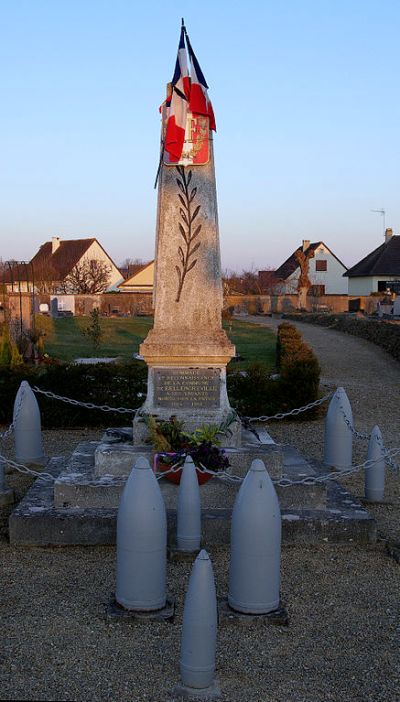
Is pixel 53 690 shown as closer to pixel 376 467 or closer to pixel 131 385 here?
pixel 376 467

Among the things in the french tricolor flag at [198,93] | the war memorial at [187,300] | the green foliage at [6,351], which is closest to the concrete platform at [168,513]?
the war memorial at [187,300]

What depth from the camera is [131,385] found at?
36.7ft

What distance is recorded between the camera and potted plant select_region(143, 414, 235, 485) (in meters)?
5.78

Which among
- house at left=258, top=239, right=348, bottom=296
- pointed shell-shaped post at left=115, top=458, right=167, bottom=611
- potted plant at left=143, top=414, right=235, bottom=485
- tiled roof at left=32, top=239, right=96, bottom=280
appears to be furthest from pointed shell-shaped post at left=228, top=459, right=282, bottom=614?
house at left=258, top=239, right=348, bottom=296

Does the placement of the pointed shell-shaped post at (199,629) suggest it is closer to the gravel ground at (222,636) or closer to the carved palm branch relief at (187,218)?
the gravel ground at (222,636)

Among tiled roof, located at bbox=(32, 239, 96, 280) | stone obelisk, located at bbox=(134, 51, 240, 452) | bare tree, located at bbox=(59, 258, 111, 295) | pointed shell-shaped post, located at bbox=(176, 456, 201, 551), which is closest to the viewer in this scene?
pointed shell-shaped post, located at bbox=(176, 456, 201, 551)

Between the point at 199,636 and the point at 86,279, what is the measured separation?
5829 centimetres

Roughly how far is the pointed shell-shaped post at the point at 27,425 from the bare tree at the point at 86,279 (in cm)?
5187

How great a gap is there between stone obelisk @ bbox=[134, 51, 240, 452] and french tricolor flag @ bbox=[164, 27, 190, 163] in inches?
3.1

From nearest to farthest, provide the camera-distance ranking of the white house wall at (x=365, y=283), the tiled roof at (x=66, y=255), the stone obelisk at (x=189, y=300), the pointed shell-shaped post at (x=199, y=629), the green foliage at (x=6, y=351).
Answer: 1. the pointed shell-shaped post at (x=199, y=629)
2. the stone obelisk at (x=189, y=300)
3. the green foliage at (x=6, y=351)
4. the white house wall at (x=365, y=283)
5. the tiled roof at (x=66, y=255)

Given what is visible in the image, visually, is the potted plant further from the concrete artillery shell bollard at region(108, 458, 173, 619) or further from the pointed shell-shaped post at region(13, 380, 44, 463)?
the pointed shell-shaped post at region(13, 380, 44, 463)

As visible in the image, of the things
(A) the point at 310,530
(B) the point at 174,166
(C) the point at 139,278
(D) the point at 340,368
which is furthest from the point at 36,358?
(C) the point at 139,278

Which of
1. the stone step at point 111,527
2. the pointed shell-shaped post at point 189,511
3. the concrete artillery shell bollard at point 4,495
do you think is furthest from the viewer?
the concrete artillery shell bollard at point 4,495

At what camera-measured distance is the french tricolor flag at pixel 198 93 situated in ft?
22.0
